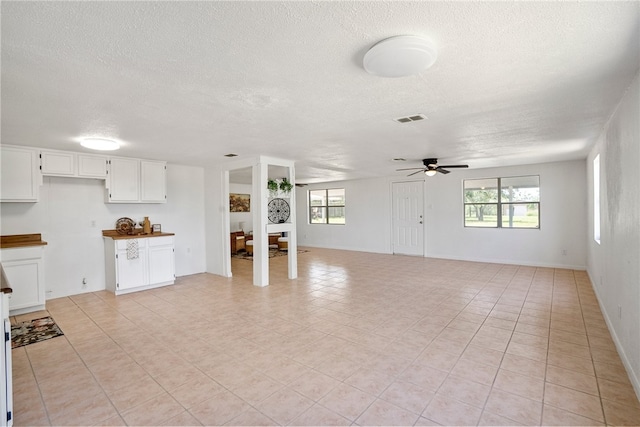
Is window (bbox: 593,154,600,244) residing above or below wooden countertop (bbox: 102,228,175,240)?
above

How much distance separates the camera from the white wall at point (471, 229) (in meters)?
6.25

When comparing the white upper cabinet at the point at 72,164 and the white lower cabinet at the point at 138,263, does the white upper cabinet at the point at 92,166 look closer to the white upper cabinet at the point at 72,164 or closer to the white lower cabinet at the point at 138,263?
the white upper cabinet at the point at 72,164

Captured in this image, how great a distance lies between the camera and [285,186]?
5543 mm

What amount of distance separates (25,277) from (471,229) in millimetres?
8089

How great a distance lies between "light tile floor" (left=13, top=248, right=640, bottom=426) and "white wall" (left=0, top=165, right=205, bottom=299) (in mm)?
A: 385

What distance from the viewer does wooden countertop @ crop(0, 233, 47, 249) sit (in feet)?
13.7

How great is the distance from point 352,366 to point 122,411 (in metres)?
1.64

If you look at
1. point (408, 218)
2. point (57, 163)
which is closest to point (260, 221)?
point (57, 163)

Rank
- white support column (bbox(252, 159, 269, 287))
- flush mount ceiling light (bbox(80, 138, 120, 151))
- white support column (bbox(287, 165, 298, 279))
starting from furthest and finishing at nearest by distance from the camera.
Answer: white support column (bbox(287, 165, 298, 279))
white support column (bbox(252, 159, 269, 287))
flush mount ceiling light (bbox(80, 138, 120, 151))

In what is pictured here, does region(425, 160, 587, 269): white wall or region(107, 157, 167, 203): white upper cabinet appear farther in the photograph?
region(425, 160, 587, 269): white wall

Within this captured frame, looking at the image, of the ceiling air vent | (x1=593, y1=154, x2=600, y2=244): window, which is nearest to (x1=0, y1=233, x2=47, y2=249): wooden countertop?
the ceiling air vent

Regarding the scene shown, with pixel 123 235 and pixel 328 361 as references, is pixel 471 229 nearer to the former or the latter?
pixel 328 361

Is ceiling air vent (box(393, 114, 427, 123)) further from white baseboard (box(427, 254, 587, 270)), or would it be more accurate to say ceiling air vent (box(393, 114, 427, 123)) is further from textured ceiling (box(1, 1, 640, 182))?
white baseboard (box(427, 254, 587, 270))

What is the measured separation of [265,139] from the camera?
13.0ft
